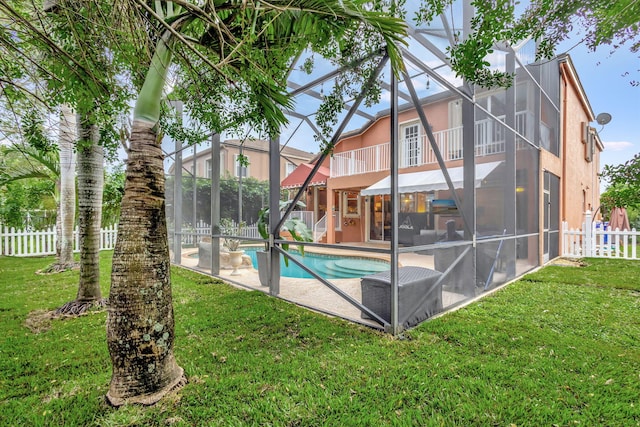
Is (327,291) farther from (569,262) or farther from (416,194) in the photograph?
(569,262)

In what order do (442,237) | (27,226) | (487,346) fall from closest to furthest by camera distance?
(487,346)
(442,237)
(27,226)

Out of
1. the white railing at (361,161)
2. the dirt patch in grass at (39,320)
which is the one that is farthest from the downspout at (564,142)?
the dirt patch in grass at (39,320)

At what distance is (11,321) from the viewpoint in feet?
14.2

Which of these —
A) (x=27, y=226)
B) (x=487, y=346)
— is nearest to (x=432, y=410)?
(x=487, y=346)

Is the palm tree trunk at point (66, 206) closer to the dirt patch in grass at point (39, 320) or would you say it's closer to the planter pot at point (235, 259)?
the dirt patch in grass at point (39, 320)

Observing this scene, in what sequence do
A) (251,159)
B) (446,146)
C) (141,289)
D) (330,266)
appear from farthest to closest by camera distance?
(330,266) < (251,159) < (446,146) < (141,289)

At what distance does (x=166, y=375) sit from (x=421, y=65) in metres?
5.07

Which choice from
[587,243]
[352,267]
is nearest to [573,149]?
[587,243]

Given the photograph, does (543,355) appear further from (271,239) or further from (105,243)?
(105,243)

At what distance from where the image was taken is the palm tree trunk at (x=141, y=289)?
229 cm

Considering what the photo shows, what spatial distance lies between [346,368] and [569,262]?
1000cm

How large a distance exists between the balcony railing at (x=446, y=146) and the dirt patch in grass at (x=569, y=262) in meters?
4.38

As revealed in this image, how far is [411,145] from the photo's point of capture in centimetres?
798

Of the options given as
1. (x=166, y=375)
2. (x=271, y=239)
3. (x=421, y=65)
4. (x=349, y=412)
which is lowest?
(x=349, y=412)
